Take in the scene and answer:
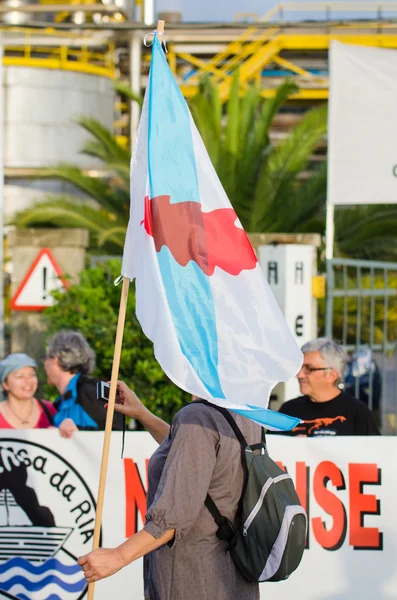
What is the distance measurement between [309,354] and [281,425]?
246cm

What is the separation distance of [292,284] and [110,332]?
1560 mm

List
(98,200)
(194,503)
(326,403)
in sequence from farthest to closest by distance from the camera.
A: (98,200), (326,403), (194,503)

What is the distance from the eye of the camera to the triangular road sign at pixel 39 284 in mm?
9586

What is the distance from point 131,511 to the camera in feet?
17.2

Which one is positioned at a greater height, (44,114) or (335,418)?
(44,114)

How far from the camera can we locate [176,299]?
378 centimetres

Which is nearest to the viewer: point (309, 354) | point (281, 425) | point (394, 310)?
point (281, 425)

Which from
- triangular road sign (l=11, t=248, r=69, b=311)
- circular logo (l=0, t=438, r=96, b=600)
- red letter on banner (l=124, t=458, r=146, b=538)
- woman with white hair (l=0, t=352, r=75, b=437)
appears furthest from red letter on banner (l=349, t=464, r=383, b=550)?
triangular road sign (l=11, t=248, r=69, b=311)

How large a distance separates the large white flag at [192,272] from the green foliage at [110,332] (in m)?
4.63

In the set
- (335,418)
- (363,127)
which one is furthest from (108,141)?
(335,418)

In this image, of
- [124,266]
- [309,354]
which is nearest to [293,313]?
[309,354]

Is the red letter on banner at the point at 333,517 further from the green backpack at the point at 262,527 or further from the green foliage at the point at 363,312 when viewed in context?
the green foliage at the point at 363,312

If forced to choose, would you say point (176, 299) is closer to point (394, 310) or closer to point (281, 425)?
point (281, 425)

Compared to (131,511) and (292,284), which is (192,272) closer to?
(131,511)
